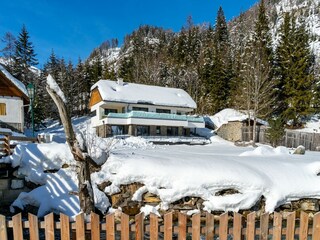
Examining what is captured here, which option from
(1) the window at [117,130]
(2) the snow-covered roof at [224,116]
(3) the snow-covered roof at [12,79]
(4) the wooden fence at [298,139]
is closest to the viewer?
(3) the snow-covered roof at [12,79]

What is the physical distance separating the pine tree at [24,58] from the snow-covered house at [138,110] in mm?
18201

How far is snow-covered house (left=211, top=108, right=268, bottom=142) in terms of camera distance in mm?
28548

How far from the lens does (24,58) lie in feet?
149

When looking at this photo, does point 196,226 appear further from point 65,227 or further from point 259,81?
point 259,81

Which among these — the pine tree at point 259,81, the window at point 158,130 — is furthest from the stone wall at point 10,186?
the pine tree at point 259,81

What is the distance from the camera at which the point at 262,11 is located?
1496 inches

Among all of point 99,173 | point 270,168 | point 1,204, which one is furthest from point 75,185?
point 270,168

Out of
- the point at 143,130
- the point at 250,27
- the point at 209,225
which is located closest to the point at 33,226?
the point at 209,225

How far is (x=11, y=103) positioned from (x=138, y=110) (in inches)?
559

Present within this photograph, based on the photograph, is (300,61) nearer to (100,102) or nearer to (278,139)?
(278,139)

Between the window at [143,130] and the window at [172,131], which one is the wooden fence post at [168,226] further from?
the window at [172,131]

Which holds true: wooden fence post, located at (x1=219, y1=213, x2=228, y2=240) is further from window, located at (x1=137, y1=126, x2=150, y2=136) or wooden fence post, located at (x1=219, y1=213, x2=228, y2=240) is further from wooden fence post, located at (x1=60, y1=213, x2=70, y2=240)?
window, located at (x1=137, y1=126, x2=150, y2=136)

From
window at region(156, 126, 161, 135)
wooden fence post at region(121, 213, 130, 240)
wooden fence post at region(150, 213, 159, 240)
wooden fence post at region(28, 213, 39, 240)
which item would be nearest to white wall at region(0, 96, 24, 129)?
window at region(156, 126, 161, 135)

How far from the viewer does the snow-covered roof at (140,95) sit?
2856 centimetres
